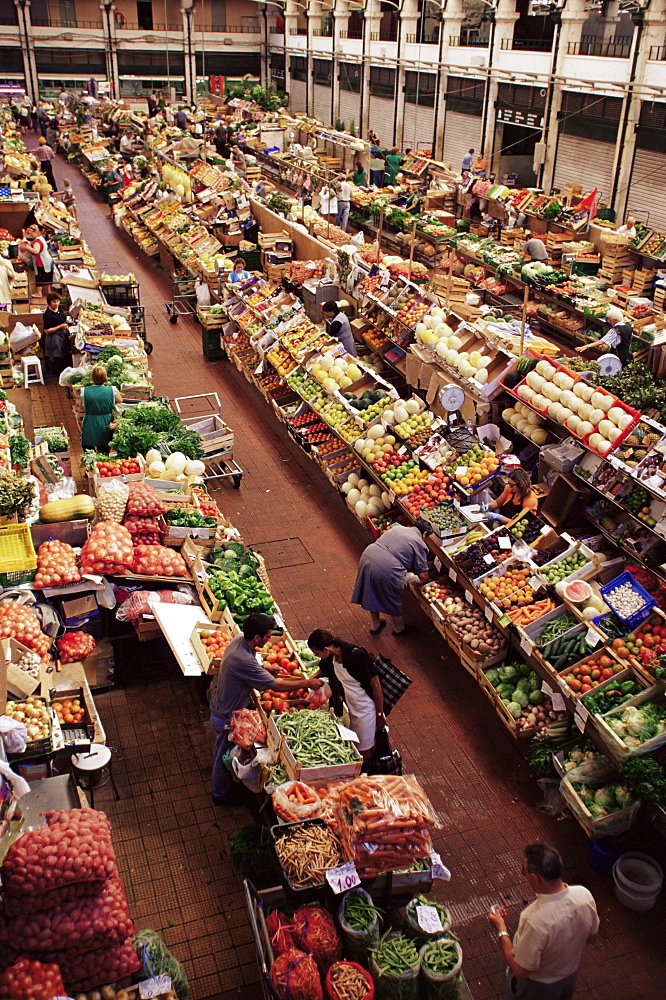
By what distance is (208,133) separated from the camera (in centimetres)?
3170

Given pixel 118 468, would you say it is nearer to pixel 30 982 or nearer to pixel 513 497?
pixel 513 497

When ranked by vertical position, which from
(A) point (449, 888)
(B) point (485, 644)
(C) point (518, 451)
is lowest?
(A) point (449, 888)

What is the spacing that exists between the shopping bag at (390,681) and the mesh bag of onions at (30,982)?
8.63ft

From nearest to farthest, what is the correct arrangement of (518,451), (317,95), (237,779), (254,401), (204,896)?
(204,896) → (237,779) → (518,451) → (254,401) → (317,95)

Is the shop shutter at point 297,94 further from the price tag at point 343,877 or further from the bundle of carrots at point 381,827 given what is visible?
the price tag at point 343,877

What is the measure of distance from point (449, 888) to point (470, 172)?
21.2 meters

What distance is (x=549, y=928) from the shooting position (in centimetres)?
393

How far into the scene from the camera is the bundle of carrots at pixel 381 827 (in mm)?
4445

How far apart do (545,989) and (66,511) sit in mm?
5060

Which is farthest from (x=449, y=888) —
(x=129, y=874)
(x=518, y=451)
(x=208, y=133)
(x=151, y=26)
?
(x=151, y=26)

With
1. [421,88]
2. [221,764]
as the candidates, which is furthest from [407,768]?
Answer: [421,88]

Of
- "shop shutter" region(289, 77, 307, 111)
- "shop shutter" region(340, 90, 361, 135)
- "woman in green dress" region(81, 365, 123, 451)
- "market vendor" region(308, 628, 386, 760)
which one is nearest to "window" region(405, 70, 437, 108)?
"shop shutter" region(340, 90, 361, 135)

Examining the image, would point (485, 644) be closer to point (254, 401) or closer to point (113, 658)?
point (113, 658)

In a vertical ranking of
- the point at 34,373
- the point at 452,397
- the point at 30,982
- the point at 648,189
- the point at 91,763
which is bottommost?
the point at 34,373
